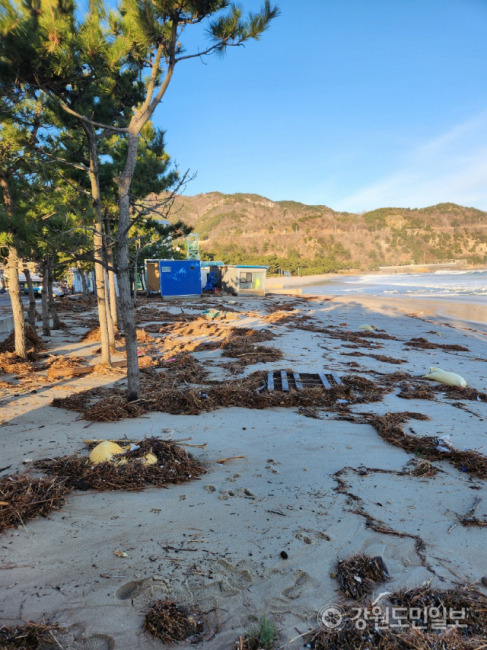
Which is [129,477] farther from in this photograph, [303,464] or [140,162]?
[140,162]

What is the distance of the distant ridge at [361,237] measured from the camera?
363 ft

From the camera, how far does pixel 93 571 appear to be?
2.27 meters

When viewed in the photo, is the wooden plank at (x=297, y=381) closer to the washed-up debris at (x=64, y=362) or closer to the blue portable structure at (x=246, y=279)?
the washed-up debris at (x=64, y=362)

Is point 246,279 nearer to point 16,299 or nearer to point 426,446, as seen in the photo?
point 16,299

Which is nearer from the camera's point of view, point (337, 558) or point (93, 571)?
point (93, 571)

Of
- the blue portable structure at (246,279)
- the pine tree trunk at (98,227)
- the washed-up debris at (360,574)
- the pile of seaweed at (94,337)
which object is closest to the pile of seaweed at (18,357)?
the pile of seaweed at (94,337)

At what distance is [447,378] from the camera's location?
6.80 m

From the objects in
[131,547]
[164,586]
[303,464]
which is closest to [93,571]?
[131,547]

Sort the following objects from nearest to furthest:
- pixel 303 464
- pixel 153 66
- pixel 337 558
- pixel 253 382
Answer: pixel 337 558 < pixel 303 464 < pixel 153 66 < pixel 253 382

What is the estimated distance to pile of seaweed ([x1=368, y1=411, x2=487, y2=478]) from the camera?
3664 mm

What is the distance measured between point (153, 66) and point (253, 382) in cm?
503

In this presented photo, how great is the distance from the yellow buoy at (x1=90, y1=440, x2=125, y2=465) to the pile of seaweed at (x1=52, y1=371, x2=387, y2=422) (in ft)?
4.06

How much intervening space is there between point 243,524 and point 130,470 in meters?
1.25

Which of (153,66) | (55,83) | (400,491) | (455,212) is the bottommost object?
(400,491)
